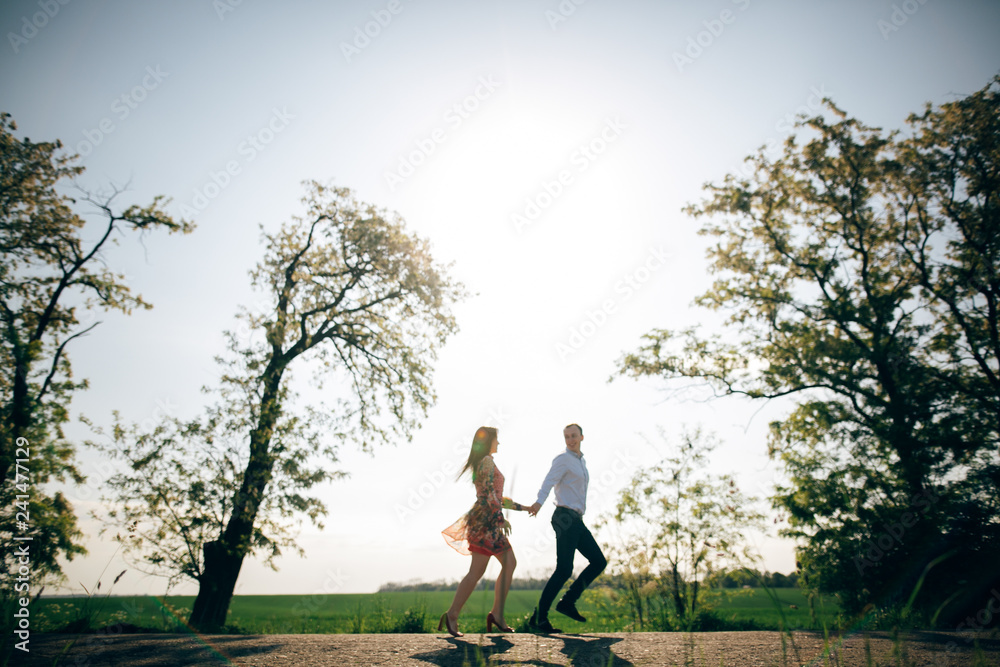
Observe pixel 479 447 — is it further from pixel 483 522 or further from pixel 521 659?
pixel 521 659

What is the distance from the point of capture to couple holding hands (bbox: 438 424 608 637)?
5.25 m

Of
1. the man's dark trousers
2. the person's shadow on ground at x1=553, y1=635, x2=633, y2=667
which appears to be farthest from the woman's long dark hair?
the person's shadow on ground at x1=553, y1=635, x2=633, y2=667

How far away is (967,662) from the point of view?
3055mm

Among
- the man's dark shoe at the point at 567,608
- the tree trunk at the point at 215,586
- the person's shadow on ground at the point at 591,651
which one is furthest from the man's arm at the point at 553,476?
the tree trunk at the point at 215,586

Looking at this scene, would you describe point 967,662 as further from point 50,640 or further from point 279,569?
point 279,569

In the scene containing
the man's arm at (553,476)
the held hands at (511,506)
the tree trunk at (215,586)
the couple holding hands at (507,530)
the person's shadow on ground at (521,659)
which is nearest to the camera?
the person's shadow on ground at (521,659)

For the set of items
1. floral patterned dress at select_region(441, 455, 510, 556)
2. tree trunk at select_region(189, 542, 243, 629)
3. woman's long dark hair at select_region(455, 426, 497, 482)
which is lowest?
tree trunk at select_region(189, 542, 243, 629)

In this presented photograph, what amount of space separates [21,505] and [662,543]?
11650mm

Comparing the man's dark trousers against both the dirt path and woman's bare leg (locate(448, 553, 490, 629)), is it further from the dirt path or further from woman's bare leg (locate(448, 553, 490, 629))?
the dirt path

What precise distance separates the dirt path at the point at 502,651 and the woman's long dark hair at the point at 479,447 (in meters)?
1.61

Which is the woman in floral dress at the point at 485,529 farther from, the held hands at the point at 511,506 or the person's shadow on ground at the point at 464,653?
the person's shadow on ground at the point at 464,653

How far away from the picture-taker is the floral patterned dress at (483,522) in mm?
5230

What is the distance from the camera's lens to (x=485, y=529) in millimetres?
5266

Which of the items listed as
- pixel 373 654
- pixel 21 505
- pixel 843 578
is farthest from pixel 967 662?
pixel 21 505
